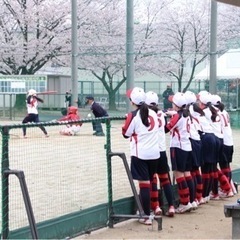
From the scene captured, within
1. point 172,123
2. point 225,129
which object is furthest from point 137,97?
point 225,129

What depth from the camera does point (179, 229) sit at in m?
8.90

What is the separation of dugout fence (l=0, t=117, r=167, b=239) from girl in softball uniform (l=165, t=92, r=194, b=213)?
766 mm

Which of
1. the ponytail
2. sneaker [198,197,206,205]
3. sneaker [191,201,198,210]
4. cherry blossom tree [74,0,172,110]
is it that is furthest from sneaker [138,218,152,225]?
cherry blossom tree [74,0,172,110]

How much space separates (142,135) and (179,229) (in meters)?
1.32

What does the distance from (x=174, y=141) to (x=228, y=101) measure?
77.6 ft

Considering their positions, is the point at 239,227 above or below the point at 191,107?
below

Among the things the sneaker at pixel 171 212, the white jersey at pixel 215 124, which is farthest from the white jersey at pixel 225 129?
the sneaker at pixel 171 212

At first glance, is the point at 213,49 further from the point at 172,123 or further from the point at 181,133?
the point at 172,123

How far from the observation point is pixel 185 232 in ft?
28.6

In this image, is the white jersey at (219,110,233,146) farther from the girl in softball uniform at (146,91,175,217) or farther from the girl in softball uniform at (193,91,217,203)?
the girl in softball uniform at (146,91,175,217)

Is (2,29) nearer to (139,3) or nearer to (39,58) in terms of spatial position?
(39,58)

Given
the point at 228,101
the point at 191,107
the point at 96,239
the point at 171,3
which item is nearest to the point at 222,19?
the point at 171,3

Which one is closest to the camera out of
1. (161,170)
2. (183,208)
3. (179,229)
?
(179,229)

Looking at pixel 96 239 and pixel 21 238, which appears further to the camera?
pixel 96 239
